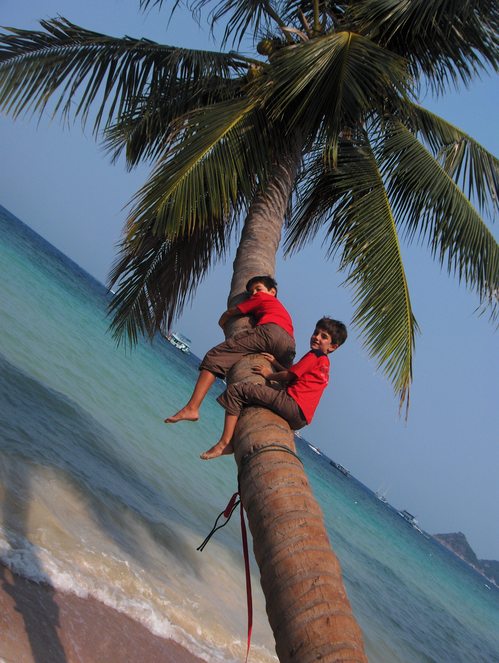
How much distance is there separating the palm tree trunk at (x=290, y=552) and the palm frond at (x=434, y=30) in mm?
4609

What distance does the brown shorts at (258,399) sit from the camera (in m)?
3.62

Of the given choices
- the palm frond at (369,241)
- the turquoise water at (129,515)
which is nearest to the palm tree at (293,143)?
the palm frond at (369,241)

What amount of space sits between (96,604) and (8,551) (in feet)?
2.64

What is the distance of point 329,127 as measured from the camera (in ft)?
19.8

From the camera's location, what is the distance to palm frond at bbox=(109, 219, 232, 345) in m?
7.68

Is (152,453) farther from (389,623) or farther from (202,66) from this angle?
(202,66)

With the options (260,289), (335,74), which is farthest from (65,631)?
(335,74)

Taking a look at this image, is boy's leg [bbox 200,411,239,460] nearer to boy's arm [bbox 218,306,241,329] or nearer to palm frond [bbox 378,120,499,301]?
boy's arm [bbox 218,306,241,329]

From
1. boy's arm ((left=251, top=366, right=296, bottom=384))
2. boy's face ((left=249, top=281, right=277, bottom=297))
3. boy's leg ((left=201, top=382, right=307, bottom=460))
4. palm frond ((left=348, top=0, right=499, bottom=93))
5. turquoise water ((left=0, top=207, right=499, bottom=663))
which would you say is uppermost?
palm frond ((left=348, top=0, right=499, bottom=93))

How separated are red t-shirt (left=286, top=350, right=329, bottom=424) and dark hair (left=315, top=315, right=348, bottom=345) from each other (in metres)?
0.16

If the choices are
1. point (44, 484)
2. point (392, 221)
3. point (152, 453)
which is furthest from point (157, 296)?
point (152, 453)

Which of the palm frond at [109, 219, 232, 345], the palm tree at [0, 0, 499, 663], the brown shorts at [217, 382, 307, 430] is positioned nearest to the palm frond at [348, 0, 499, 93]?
the palm tree at [0, 0, 499, 663]

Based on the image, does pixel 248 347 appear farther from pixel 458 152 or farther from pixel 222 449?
pixel 458 152

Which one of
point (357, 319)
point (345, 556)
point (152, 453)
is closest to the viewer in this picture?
point (357, 319)
